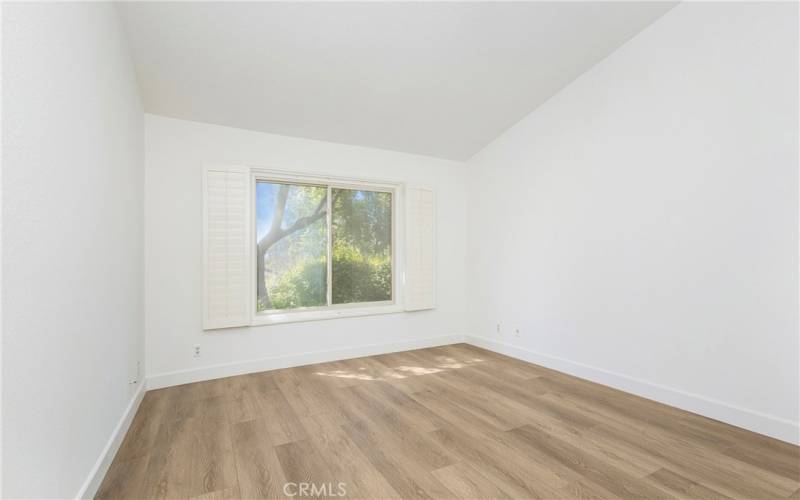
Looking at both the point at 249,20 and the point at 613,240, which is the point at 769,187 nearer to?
Result: the point at 613,240

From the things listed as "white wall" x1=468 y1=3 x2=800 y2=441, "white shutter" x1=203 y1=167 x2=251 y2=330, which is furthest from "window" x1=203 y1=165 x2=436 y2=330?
"white wall" x1=468 y1=3 x2=800 y2=441

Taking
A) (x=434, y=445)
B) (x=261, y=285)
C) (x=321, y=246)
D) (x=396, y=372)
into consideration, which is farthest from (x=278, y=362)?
(x=434, y=445)

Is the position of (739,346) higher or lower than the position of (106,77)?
lower

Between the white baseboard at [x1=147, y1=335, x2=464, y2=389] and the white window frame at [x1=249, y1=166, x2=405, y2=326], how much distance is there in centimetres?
37

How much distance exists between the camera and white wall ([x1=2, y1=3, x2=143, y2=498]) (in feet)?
3.36

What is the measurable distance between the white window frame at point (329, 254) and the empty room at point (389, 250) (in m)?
0.03

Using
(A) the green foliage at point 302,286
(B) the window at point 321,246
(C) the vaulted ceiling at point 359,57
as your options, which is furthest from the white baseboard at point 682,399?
(C) the vaulted ceiling at point 359,57

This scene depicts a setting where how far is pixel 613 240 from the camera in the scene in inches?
124

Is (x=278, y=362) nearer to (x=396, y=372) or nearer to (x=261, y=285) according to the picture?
(x=261, y=285)

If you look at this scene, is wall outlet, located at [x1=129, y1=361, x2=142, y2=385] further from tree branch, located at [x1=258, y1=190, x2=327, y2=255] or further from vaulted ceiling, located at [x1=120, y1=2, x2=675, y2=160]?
vaulted ceiling, located at [x1=120, y1=2, x2=675, y2=160]

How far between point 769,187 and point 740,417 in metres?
1.51

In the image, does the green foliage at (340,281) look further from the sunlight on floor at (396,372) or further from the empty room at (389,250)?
the sunlight on floor at (396,372)

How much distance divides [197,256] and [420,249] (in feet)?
7.91

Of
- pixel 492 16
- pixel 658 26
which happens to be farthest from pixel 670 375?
pixel 492 16
